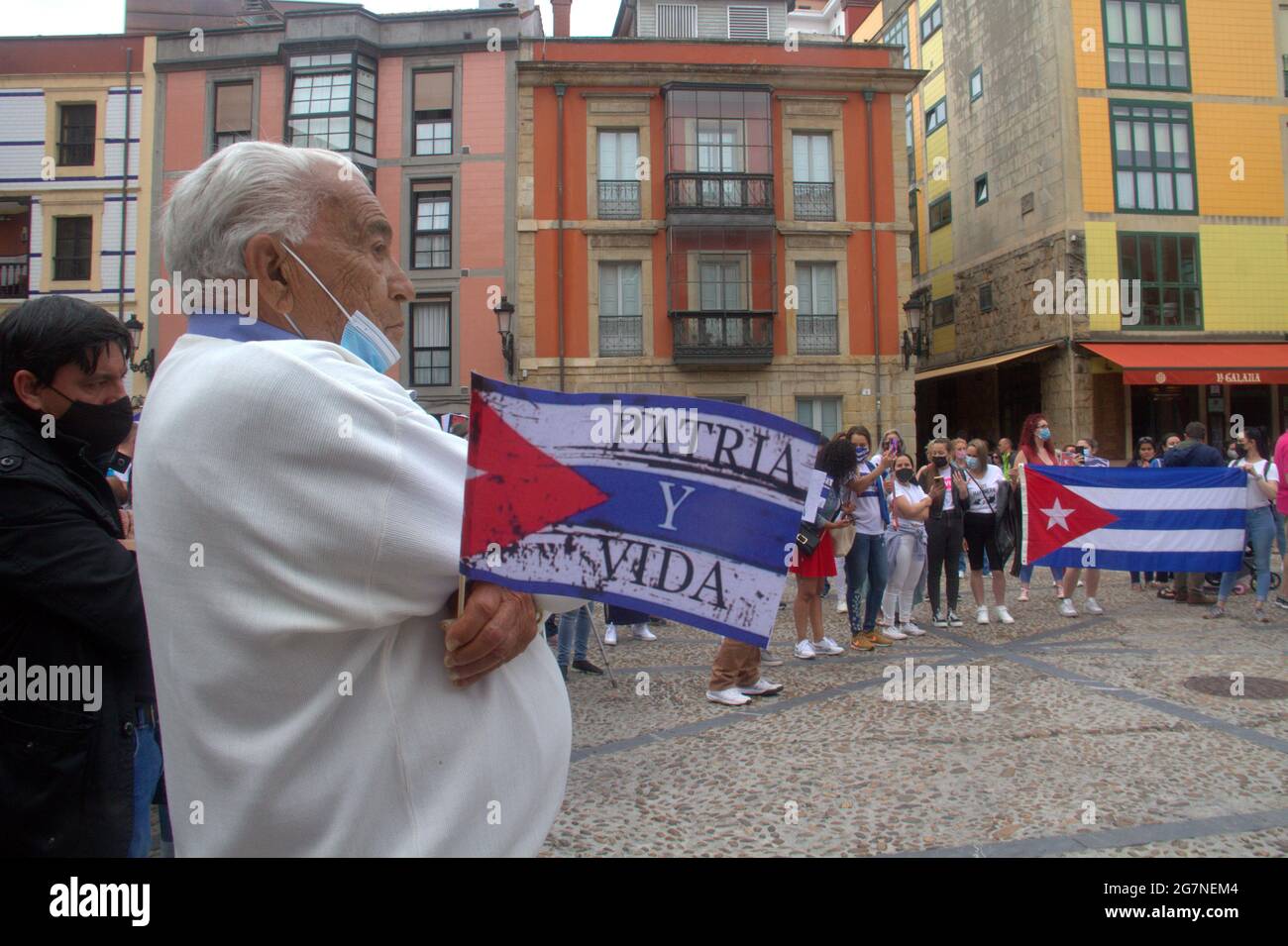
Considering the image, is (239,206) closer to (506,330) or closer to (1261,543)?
(1261,543)

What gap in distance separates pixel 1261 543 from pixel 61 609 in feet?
33.6

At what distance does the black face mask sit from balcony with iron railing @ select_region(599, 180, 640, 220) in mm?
20415

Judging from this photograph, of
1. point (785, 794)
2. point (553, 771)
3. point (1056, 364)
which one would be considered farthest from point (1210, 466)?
point (1056, 364)

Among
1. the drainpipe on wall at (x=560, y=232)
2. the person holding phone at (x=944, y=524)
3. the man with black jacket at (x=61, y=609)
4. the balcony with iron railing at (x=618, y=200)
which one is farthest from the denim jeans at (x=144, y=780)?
the balcony with iron railing at (x=618, y=200)

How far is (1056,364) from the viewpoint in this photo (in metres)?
21.4

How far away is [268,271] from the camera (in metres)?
1.22

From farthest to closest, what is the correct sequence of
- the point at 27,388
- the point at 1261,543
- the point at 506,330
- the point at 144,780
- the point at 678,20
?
the point at 678,20, the point at 506,330, the point at 1261,543, the point at 144,780, the point at 27,388

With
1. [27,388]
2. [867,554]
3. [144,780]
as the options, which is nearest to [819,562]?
[867,554]

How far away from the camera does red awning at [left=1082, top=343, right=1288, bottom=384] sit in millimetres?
19578

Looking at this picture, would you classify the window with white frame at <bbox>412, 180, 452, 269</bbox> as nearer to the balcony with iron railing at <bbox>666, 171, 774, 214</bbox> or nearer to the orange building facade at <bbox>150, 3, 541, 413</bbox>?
the orange building facade at <bbox>150, 3, 541, 413</bbox>

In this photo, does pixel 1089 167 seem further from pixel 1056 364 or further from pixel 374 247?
pixel 374 247

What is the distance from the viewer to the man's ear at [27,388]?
6.06ft

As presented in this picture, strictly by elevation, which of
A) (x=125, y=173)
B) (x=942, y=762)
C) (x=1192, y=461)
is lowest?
(x=942, y=762)

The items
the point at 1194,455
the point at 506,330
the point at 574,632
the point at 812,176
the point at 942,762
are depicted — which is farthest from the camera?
the point at 812,176
